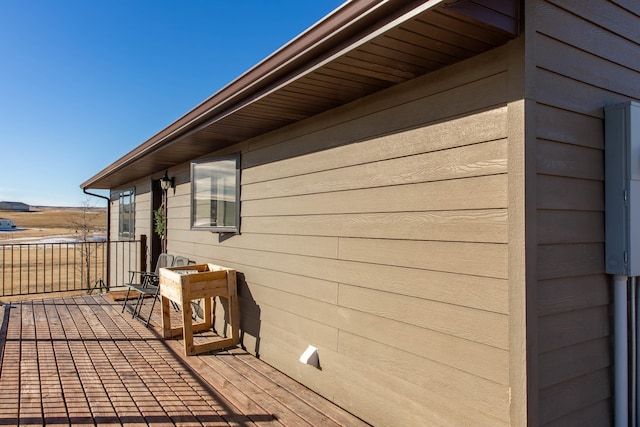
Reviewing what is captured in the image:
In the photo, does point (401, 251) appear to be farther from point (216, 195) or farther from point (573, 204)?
point (216, 195)

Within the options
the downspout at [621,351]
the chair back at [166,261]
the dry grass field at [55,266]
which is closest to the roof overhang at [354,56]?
the downspout at [621,351]

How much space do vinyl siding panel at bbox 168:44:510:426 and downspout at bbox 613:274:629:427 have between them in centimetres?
62

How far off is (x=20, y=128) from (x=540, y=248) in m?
32.7

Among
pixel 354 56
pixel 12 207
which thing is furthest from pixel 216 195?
pixel 12 207

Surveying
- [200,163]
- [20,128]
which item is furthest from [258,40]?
[20,128]

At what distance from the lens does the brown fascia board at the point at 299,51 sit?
64.1 inches

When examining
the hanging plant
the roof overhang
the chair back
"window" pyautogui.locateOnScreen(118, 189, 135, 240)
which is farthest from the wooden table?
"window" pyautogui.locateOnScreen(118, 189, 135, 240)

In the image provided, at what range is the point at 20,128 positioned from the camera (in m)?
26.8

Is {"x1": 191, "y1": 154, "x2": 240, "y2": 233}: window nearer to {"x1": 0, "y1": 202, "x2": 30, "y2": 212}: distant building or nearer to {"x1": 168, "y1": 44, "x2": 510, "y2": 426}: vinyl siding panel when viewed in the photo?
{"x1": 168, "y1": 44, "x2": 510, "y2": 426}: vinyl siding panel

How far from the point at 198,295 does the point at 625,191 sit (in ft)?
10.1

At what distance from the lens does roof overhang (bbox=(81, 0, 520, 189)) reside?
155 cm

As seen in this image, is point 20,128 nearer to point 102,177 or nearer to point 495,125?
point 102,177

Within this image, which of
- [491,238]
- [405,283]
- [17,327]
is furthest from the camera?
[17,327]

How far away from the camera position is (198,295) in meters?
3.62
